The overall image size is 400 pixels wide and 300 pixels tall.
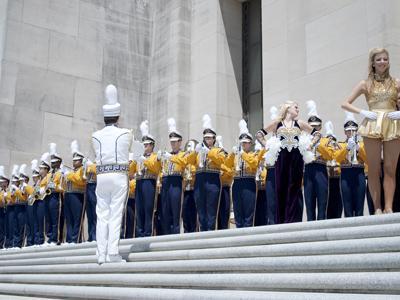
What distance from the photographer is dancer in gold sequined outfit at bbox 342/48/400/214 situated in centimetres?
651

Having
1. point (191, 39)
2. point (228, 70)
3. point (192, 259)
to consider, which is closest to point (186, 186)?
point (192, 259)

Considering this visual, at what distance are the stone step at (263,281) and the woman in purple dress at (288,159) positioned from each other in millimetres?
2186

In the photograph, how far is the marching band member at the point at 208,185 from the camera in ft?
31.5

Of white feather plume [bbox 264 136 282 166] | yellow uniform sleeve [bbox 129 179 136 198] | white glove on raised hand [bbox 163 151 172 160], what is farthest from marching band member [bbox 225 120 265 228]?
yellow uniform sleeve [bbox 129 179 136 198]

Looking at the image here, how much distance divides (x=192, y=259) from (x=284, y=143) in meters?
2.04

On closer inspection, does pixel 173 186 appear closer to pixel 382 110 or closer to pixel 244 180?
pixel 244 180

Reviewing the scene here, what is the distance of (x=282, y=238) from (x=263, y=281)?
3.42ft

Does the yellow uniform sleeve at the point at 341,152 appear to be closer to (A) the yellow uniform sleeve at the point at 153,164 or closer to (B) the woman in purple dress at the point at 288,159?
(B) the woman in purple dress at the point at 288,159

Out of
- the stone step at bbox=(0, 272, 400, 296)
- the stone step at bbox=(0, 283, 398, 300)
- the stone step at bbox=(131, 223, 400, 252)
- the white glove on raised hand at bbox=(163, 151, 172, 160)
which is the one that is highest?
the white glove on raised hand at bbox=(163, 151, 172, 160)

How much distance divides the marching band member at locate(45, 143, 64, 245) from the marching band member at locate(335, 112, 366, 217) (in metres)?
5.90

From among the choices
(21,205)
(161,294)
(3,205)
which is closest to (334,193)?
(161,294)

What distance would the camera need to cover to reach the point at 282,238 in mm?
6020

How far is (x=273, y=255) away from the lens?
572cm

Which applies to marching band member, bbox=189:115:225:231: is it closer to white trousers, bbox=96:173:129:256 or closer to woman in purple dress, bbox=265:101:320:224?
woman in purple dress, bbox=265:101:320:224
